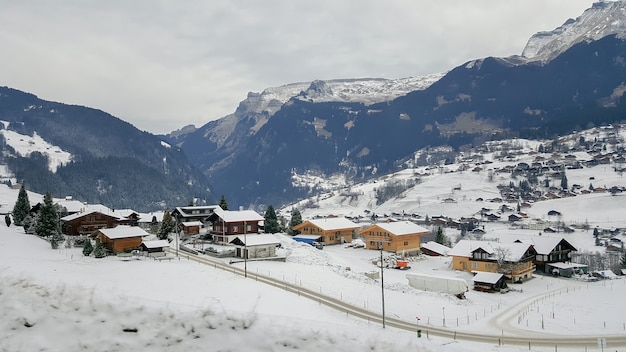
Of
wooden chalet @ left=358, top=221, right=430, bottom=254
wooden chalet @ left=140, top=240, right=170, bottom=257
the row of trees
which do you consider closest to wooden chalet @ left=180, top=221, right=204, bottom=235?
wooden chalet @ left=140, top=240, right=170, bottom=257

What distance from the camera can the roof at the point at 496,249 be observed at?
208ft

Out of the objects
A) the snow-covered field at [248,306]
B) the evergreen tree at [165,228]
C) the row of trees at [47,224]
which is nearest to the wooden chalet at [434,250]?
the snow-covered field at [248,306]

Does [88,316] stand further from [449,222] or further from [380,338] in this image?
[449,222]

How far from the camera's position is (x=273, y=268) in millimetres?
52375

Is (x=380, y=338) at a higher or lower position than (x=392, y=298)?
higher

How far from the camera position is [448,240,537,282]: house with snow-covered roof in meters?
62.7

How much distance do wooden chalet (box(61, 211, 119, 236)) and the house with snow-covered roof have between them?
5797cm

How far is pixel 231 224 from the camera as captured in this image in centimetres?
6950

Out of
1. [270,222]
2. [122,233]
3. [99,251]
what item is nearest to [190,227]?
[270,222]

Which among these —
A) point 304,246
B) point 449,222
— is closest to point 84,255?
point 304,246

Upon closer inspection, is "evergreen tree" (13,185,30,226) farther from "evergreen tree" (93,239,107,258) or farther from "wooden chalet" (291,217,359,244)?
"wooden chalet" (291,217,359,244)

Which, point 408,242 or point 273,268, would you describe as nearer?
point 273,268

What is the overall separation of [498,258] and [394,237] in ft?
64.3

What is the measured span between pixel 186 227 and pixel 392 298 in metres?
47.5
